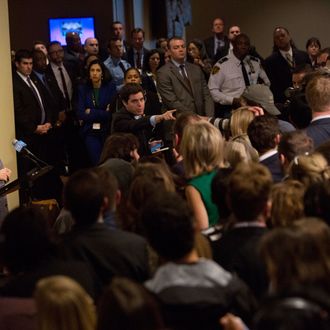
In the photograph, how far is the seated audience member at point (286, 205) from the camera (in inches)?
117

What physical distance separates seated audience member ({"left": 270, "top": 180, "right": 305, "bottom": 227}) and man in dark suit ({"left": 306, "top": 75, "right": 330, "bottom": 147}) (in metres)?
1.45

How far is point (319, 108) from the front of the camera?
452cm

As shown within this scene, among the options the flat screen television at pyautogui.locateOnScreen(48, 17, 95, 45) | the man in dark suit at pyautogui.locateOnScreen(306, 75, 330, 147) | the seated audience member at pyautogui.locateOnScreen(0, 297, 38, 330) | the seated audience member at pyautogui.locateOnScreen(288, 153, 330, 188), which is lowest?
the seated audience member at pyautogui.locateOnScreen(0, 297, 38, 330)

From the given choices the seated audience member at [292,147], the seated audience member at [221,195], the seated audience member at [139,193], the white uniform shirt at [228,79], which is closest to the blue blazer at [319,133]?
the seated audience member at [292,147]

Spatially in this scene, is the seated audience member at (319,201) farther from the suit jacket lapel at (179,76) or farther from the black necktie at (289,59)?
the black necktie at (289,59)

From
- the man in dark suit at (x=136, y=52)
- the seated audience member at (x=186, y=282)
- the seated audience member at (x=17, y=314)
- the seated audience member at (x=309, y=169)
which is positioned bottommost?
the seated audience member at (x=17, y=314)

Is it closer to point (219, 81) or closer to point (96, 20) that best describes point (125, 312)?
point (219, 81)

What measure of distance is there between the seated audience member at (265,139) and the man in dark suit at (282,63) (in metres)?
3.90

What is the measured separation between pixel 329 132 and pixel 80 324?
2.65 metres

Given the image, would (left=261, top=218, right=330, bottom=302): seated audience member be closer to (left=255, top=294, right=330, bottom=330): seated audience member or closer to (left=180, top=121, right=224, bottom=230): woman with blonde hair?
(left=255, top=294, right=330, bottom=330): seated audience member

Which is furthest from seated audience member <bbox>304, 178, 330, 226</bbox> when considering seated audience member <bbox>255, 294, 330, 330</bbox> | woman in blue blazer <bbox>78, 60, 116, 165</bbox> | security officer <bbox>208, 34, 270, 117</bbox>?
woman in blue blazer <bbox>78, 60, 116, 165</bbox>

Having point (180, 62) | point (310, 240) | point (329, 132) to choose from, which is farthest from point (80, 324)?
point (180, 62)

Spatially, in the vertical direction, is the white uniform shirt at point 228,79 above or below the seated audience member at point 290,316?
above

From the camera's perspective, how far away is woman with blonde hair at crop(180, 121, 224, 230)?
3502 mm
